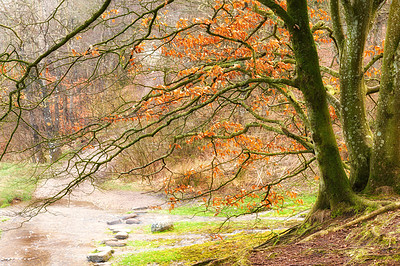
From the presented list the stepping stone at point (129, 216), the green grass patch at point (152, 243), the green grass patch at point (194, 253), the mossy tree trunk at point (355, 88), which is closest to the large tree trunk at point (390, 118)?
the mossy tree trunk at point (355, 88)

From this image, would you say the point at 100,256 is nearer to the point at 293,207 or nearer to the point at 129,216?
the point at 129,216

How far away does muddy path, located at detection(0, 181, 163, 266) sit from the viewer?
964 centimetres

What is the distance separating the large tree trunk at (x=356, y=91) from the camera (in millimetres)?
5383

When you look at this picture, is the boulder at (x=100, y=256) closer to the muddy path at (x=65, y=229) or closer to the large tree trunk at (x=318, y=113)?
the muddy path at (x=65, y=229)

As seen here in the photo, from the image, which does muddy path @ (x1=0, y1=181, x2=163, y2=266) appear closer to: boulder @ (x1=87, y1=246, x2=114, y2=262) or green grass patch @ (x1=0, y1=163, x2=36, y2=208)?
boulder @ (x1=87, y1=246, x2=114, y2=262)

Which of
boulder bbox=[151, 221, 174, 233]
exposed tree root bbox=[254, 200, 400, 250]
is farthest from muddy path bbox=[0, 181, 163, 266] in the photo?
exposed tree root bbox=[254, 200, 400, 250]

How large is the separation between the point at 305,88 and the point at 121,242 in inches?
300

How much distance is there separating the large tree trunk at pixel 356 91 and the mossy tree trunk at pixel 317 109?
0.53m

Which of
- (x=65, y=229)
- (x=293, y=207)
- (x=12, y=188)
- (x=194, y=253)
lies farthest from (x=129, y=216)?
(x=194, y=253)

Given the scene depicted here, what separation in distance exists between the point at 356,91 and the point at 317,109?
2.77ft

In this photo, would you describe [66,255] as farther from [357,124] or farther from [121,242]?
[357,124]

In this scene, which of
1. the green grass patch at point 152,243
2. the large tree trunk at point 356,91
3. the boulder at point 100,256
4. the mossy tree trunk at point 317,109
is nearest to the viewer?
the mossy tree trunk at point 317,109

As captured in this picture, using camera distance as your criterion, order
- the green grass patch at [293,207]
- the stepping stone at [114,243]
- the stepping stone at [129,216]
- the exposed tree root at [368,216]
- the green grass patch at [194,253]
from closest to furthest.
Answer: the exposed tree root at [368,216] < the green grass patch at [194,253] < the stepping stone at [114,243] < the green grass patch at [293,207] < the stepping stone at [129,216]

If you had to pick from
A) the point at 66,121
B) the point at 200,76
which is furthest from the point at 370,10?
the point at 66,121
